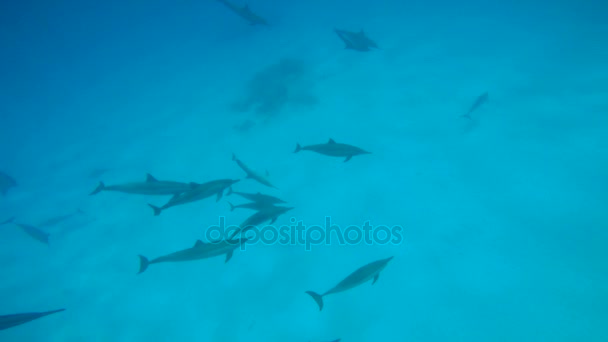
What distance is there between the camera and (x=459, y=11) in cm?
2202

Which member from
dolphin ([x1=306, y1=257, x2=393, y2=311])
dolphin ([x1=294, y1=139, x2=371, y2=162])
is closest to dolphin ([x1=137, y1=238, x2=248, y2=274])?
dolphin ([x1=306, y1=257, x2=393, y2=311])

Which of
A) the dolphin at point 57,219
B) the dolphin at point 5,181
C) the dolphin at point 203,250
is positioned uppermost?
the dolphin at point 203,250

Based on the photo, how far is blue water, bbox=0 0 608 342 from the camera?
6246 mm

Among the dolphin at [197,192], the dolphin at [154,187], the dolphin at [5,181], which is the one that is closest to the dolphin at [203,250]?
the dolphin at [197,192]

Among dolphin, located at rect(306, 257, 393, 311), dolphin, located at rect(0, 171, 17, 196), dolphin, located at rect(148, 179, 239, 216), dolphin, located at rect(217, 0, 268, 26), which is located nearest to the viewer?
dolphin, located at rect(306, 257, 393, 311)

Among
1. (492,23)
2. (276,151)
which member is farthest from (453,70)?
(276,151)

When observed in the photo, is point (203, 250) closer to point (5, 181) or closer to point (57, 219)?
point (57, 219)

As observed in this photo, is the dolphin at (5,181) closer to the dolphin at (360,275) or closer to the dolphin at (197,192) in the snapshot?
the dolphin at (197,192)

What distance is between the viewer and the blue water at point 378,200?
6246mm

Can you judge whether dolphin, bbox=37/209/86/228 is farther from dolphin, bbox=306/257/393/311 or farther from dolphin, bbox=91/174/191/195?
dolphin, bbox=306/257/393/311

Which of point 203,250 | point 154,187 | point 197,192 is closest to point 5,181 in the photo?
point 154,187

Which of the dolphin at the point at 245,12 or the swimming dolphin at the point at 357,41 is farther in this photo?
the dolphin at the point at 245,12

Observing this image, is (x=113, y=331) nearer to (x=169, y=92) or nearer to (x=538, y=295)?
(x=538, y=295)

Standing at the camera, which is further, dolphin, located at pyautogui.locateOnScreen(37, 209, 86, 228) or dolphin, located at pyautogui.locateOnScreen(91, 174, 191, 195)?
dolphin, located at pyautogui.locateOnScreen(37, 209, 86, 228)
